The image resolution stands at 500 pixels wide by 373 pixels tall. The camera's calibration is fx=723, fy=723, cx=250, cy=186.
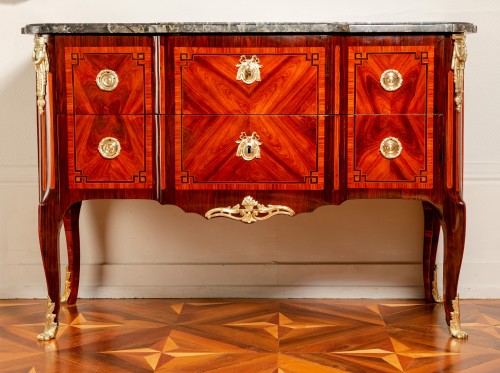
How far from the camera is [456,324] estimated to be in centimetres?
221

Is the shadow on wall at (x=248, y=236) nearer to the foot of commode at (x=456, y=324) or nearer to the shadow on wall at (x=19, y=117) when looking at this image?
the shadow on wall at (x=19, y=117)

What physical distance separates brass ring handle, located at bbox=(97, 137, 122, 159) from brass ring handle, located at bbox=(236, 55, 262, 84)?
15.9 inches

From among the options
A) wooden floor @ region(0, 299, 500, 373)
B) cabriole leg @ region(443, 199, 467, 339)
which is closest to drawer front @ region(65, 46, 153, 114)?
wooden floor @ region(0, 299, 500, 373)

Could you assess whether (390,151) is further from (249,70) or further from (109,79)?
(109,79)

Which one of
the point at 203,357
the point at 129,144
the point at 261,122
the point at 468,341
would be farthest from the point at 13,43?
the point at 468,341

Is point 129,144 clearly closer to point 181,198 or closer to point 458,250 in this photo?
point 181,198

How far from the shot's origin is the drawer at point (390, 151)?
211 cm

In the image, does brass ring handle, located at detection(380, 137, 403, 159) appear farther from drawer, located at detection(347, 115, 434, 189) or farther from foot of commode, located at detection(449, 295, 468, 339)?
foot of commode, located at detection(449, 295, 468, 339)

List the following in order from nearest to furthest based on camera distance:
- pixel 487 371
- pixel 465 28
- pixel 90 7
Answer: pixel 487 371 → pixel 465 28 → pixel 90 7

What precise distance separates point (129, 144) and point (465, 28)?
1.03 meters

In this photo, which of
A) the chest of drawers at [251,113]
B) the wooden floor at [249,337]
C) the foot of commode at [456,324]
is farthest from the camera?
the foot of commode at [456,324]

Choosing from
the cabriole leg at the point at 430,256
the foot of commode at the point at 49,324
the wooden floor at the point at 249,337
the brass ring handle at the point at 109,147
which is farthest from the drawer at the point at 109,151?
the cabriole leg at the point at 430,256

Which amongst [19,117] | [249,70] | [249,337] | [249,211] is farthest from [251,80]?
[19,117]

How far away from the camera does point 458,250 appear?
2.18 meters
